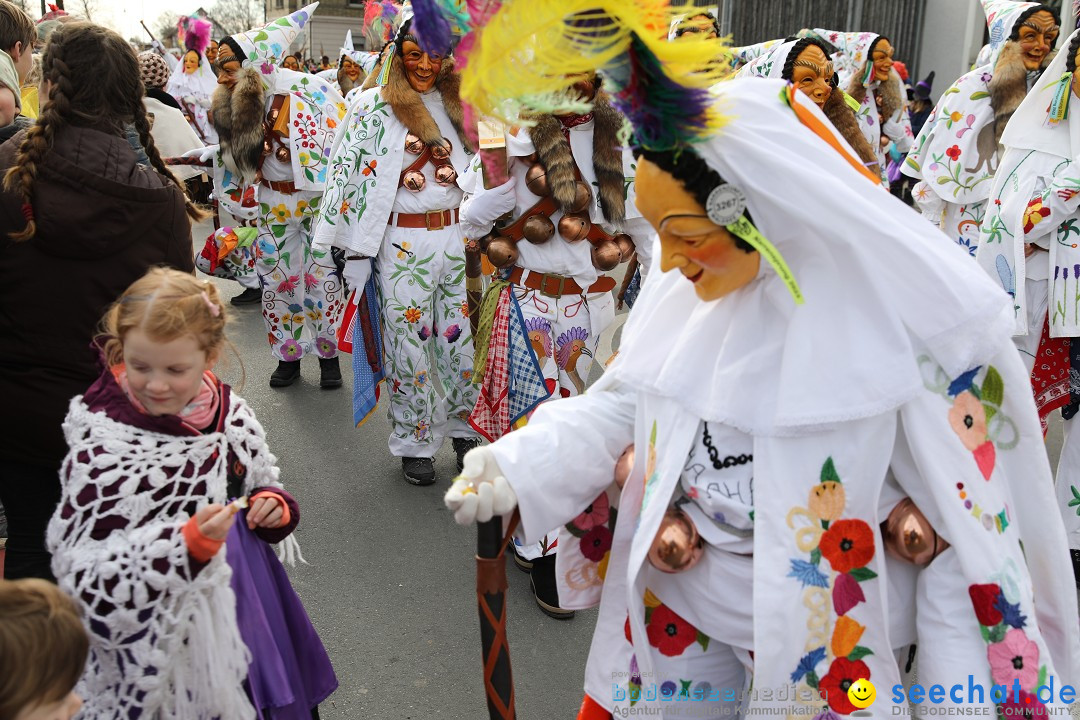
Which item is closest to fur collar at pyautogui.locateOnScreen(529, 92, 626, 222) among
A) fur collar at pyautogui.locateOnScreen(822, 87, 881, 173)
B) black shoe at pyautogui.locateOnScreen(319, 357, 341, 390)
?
fur collar at pyautogui.locateOnScreen(822, 87, 881, 173)

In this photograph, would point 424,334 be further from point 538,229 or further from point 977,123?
point 977,123

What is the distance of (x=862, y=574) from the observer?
1759 mm

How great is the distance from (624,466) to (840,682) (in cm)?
59

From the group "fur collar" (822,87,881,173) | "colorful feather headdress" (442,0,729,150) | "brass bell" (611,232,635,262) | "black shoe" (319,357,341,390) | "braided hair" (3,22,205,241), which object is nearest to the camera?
"colorful feather headdress" (442,0,729,150)

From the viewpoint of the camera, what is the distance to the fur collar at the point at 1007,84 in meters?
4.38

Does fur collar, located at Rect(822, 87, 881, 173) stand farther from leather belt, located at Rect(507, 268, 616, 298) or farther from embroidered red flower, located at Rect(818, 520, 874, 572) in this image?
embroidered red flower, located at Rect(818, 520, 874, 572)

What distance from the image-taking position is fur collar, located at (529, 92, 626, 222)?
3.49 m

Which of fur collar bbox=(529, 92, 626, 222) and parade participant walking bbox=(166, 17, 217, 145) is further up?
fur collar bbox=(529, 92, 626, 222)

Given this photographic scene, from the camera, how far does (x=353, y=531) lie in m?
4.19

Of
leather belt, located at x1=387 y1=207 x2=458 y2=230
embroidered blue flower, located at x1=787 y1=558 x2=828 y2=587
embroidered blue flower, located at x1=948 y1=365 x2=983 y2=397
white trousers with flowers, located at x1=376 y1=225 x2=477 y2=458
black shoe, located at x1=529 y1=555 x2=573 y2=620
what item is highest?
embroidered blue flower, located at x1=948 y1=365 x2=983 y2=397

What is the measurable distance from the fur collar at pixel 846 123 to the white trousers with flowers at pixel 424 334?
1880 mm

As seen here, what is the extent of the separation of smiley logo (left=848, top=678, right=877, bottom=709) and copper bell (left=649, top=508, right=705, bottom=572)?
0.37m

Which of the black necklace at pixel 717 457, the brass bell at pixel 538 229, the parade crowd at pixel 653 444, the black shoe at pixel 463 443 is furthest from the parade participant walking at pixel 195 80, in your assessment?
the black necklace at pixel 717 457

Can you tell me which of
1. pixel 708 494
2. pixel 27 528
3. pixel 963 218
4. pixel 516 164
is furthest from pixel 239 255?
pixel 708 494
